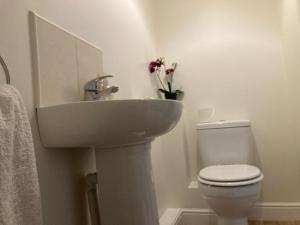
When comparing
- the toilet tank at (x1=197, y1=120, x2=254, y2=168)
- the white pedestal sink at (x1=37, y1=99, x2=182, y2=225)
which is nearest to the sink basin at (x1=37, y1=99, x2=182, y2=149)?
the white pedestal sink at (x1=37, y1=99, x2=182, y2=225)

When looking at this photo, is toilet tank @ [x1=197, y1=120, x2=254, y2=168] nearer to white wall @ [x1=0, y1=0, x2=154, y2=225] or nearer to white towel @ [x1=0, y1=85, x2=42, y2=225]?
white wall @ [x1=0, y1=0, x2=154, y2=225]

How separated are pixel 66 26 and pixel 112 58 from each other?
0.40m

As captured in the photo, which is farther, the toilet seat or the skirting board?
the skirting board

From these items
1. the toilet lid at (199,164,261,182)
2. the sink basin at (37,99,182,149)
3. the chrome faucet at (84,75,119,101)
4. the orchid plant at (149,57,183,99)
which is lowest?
the toilet lid at (199,164,261,182)

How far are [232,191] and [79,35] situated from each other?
3.59ft

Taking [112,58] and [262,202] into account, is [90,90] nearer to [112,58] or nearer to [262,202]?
[112,58]

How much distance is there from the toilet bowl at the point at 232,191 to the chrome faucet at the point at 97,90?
2.69ft

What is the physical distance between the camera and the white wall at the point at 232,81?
1.95 meters

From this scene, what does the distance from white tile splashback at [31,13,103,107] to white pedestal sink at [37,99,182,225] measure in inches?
4.0

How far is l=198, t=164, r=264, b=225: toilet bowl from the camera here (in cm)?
141

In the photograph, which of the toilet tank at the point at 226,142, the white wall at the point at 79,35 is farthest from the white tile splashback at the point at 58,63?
the toilet tank at the point at 226,142

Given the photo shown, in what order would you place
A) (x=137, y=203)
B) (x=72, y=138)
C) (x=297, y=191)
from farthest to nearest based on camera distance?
(x=297, y=191), (x=137, y=203), (x=72, y=138)

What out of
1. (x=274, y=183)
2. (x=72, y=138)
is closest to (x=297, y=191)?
(x=274, y=183)

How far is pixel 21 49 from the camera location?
783 millimetres
